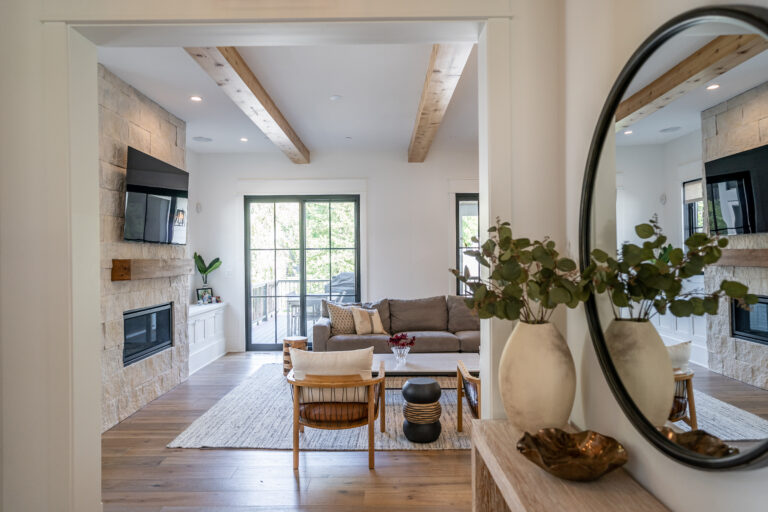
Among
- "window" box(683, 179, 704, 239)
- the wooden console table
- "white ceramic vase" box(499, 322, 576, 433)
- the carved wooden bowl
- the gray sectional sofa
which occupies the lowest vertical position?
the gray sectional sofa

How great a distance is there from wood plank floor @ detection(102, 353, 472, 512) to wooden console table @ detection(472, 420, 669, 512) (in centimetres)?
132

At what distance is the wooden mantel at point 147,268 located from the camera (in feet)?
11.5

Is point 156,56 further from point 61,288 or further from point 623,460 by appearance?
point 623,460

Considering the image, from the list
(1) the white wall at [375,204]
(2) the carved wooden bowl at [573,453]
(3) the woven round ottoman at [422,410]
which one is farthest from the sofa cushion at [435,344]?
(2) the carved wooden bowl at [573,453]

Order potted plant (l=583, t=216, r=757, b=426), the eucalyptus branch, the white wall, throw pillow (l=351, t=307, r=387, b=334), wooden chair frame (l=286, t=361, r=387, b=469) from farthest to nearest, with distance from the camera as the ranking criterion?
the white wall
throw pillow (l=351, t=307, r=387, b=334)
wooden chair frame (l=286, t=361, r=387, b=469)
the eucalyptus branch
potted plant (l=583, t=216, r=757, b=426)

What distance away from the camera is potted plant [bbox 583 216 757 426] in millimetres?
912

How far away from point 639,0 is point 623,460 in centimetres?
121

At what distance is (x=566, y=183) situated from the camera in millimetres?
1572

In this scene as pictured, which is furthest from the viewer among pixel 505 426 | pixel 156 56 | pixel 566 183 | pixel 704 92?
pixel 156 56

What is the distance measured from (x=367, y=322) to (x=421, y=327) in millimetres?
707

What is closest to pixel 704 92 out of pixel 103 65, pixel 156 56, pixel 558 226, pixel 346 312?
pixel 558 226

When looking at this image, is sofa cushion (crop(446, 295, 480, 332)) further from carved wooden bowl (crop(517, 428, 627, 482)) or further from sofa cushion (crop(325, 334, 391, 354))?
carved wooden bowl (crop(517, 428, 627, 482))

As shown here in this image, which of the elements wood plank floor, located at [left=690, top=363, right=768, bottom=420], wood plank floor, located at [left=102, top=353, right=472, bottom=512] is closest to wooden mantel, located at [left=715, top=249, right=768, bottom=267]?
wood plank floor, located at [left=690, top=363, right=768, bottom=420]

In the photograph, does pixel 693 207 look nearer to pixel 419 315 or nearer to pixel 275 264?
pixel 419 315
